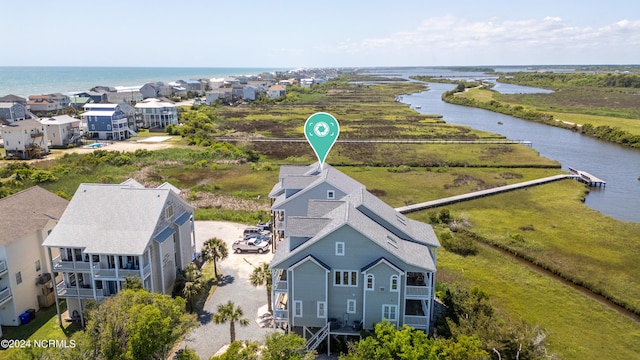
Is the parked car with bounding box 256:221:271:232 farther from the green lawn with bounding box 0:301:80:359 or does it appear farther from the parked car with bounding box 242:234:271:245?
the green lawn with bounding box 0:301:80:359

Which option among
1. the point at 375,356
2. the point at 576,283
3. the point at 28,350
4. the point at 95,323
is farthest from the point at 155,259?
the point at 576,283

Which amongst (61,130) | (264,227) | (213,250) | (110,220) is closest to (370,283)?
(213,250)

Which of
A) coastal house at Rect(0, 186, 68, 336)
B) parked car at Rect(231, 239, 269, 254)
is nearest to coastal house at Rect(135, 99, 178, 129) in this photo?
parked car at Rect(231, 239, 269, 254)

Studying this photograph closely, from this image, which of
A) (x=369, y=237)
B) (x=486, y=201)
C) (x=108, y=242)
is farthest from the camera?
(x=486, y=201)

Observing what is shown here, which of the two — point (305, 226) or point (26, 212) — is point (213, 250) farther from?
point (26, 212)

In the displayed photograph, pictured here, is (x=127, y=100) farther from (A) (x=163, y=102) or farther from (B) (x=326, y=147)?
(B) (x=326, y=147)

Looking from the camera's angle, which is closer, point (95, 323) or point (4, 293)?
point (95, 323)

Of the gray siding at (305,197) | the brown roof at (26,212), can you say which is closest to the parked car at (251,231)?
the gray siding at (305,197)
